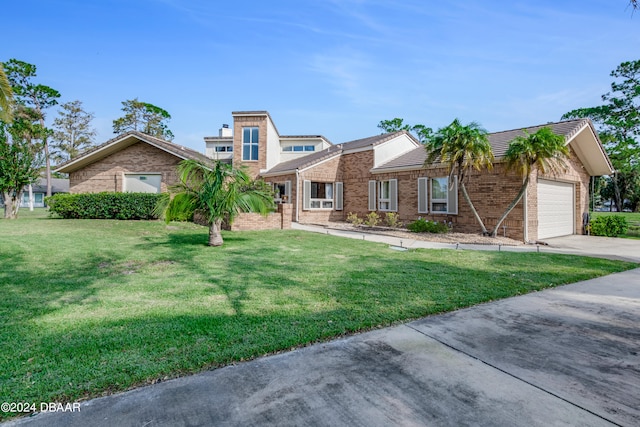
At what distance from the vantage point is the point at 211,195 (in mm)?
9492

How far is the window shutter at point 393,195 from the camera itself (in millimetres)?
18172

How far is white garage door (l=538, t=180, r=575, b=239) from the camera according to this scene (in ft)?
47.8

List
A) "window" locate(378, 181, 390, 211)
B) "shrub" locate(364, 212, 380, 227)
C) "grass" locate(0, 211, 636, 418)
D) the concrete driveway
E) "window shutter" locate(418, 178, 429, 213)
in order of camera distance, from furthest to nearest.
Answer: "window" locate(378, 181, 390, 211), "shrub" locate(364, 212, 380, 227), "window shutter" locate(418, 178, 429, 213), "grass" locate(0, 211, 636, 418), the concrete driveway

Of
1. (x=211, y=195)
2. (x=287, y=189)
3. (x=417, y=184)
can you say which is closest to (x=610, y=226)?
(x=417, y=184)

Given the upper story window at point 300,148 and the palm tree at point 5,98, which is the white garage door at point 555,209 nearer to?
the palm tree at point 5,98

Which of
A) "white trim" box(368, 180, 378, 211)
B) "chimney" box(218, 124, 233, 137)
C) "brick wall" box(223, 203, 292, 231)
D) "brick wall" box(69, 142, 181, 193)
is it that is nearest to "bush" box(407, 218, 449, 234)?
"white trim" box(368, 180, 378, 211)

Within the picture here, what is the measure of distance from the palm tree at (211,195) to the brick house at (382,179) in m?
2.73

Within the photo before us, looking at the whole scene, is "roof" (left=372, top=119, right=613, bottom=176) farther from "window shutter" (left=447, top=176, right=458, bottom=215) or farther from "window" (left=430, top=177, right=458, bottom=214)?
"window shutter" (left=447, top=176, right=458, bottom=215)

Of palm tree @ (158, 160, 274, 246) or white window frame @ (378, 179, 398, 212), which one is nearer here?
palm tree @ (158, 160, 274, 246)

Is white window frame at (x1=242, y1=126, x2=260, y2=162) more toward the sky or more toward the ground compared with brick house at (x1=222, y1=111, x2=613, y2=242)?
more toward the sky

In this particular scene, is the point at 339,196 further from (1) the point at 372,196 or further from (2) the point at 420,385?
(2) the point at 420,385

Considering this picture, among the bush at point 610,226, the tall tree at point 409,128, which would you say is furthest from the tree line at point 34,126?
the tall tree at point 409,128

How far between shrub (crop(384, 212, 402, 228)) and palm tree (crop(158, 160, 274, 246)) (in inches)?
344

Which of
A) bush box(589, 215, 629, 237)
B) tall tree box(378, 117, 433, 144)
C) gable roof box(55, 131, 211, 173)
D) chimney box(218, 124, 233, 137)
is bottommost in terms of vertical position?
bush box(589, 215, 629, 237)
